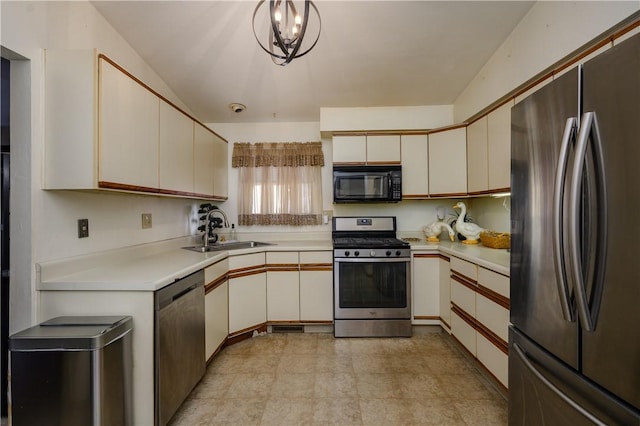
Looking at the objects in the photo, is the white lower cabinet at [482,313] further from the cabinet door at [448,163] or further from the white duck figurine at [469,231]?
the cabinet door at [448,163]

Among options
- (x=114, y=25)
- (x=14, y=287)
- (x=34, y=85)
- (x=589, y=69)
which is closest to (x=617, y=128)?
(x=589, y=69)

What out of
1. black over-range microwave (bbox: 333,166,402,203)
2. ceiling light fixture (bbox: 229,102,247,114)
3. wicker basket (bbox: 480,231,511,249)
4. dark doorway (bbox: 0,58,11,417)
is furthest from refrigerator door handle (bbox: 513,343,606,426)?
ceiling light fixture (bbox: 229,102,247,114)

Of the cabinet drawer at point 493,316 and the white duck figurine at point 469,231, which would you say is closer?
the cabinet drawer at point 493,316

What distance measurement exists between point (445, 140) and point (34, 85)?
3.08 meters

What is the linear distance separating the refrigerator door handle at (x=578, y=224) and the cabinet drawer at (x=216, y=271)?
195 cm

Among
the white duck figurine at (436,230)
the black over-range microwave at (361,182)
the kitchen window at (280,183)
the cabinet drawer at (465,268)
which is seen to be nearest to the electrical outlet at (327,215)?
the kitchen window at (280,183)

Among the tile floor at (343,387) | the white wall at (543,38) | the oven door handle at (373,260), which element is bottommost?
the tile floor at (343,387)

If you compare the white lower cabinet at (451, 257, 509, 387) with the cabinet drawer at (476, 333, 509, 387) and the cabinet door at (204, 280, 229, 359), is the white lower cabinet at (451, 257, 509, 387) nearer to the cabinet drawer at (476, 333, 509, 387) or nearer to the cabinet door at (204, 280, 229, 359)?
the cabinet drawer at (476, 333, 509, 387)

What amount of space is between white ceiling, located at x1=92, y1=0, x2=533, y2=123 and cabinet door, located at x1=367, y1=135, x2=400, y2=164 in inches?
14.8

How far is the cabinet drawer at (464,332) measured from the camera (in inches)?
79.0

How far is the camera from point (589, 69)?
82 cm

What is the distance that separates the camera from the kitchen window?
325 centimetres

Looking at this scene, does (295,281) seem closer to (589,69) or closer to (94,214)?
(94,214)

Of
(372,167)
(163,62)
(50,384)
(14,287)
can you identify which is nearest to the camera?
(50,384)
